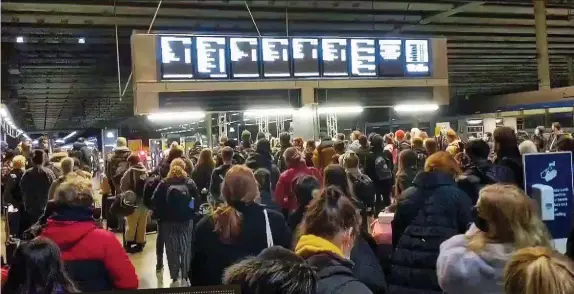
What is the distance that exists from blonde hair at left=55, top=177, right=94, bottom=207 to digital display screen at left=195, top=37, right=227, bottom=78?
3250mm

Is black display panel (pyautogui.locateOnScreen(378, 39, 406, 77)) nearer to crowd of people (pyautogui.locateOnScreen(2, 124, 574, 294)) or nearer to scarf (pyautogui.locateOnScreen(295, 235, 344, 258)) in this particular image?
crowd of people (pyautogui.locateOnScreen(2, 124, 574, 294))

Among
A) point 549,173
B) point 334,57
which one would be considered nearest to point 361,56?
point 334,57

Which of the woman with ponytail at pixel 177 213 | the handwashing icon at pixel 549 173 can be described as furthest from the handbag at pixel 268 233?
the woman with ponytail at pixel 177 213

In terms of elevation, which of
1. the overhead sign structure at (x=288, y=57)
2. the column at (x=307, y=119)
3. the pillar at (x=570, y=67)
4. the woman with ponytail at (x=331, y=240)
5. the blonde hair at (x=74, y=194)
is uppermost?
the pillar at (x=570, y=67)

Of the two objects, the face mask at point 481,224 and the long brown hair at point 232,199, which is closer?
the face mask at point 481,224

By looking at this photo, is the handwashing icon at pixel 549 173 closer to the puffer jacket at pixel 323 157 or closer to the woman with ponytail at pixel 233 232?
the woman with ponytail at pixel 233 232

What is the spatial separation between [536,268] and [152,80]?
211 inches

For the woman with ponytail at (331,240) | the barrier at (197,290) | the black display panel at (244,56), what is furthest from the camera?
the black display panel at (244,56)

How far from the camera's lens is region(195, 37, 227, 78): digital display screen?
6.56 meters

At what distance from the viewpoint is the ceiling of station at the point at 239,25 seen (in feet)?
32.3

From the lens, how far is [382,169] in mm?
9539

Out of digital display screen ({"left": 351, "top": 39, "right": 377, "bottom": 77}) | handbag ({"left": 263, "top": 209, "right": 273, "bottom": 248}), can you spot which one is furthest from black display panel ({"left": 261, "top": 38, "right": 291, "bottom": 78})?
handbag ({"left": 263, "top": 209, "right": 273, "bottom": 248})

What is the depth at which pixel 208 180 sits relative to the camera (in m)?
7.95

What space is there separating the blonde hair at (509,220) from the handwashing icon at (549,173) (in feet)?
7.52
